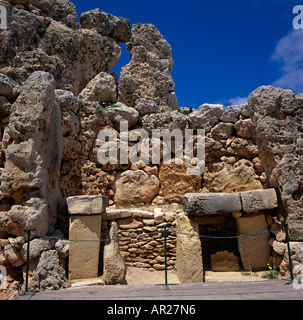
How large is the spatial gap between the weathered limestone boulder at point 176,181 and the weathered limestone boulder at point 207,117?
136 centimetres

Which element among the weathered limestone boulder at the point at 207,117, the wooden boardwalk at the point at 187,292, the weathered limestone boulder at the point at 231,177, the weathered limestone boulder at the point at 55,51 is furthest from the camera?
the weathered limestone boulder at the point at 55,51

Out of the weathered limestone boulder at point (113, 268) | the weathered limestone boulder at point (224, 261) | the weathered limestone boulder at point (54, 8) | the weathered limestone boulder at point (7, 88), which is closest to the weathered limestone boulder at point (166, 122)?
the weathered limestone boulder at point (7, 88)

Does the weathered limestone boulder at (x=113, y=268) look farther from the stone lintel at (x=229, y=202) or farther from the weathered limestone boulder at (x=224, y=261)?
the weathered limestone boulder at (x=224, y=261)

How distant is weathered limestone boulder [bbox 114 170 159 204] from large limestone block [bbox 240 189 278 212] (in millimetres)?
3210

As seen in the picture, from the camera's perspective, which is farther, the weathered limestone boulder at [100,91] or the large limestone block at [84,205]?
the weathered limestone boulder at [100,91]

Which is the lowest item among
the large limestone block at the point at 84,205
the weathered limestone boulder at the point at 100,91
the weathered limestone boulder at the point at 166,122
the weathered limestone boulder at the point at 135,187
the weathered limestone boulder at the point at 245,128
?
the large limestone block at the point at 84,205

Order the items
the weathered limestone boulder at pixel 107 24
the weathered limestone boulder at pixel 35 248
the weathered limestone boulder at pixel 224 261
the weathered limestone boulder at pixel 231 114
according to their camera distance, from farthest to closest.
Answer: the weathered limestone boulder at pixel 107 24 → the weathered limestone boulder at pixel 231 114 → the weathered limestone boulder at pixel 224 261 → the weathered limestone boulder at pixel 35 248

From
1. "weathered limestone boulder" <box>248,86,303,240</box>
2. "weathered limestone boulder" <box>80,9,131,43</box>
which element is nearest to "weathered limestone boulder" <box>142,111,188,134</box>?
"weathered limestone boulder" <box>248,86,303,240</box>

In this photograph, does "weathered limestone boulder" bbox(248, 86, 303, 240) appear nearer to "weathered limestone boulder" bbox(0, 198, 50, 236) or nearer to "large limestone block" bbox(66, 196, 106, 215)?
"large limestone block" bbox(66, 196, 106, 215)

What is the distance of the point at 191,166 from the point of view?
829cm

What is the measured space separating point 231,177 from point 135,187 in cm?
294

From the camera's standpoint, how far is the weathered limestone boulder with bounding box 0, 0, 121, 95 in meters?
9.63

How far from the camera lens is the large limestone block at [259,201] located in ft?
18.2

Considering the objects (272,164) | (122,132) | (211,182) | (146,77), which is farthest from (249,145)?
(146,77)
